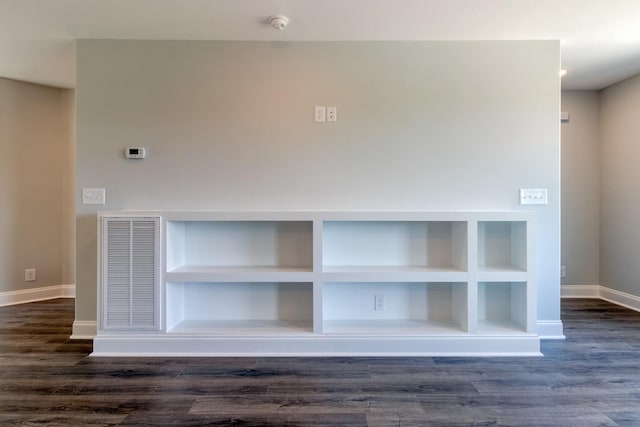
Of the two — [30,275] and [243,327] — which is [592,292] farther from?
[30,275]

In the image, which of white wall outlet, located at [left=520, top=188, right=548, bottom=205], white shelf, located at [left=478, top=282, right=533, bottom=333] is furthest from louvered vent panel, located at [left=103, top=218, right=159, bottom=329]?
white wall outlet, located at [left=520, top=188, right=548, bottom=205]

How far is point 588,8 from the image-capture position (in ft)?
7.74

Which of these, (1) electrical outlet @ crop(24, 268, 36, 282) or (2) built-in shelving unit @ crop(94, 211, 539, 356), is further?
(1) electrical outlet @ crop(24, 268, 36, 282)

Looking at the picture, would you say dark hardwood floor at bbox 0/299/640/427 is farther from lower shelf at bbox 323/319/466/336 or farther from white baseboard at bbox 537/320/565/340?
lower shelf at bbox 323/319/466/336

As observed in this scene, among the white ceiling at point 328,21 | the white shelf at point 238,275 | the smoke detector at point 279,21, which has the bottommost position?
the white shelf at point 238,275

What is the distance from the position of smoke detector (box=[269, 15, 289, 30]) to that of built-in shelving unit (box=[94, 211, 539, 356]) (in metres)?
1.32

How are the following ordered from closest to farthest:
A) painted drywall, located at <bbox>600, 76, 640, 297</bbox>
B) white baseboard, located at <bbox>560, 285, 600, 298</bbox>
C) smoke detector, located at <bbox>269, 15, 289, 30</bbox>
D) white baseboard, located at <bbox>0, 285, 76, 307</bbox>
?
smoke detector, located at <bbox>269, 15, 289, 30</bbox>
painted drywall, located at <bbox>600, 76, 640, 297</bbox>
white baseboard, located at <bbox>0, 285, 76, 307</bbox>
white baseboard, located at <bbox>560, 285, 600, 298</bbox>

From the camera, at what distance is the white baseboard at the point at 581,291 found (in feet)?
13.6

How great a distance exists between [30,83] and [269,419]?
448cm

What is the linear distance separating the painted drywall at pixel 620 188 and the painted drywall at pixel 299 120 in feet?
5.35

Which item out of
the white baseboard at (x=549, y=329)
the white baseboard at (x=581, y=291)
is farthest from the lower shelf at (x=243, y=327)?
the white baseboard at (x=581, y=291)

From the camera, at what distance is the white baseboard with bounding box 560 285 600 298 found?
13.6ft

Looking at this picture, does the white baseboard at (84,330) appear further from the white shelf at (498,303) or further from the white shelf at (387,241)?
the white shelf at (498,303)

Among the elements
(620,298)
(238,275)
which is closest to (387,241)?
(238,275)
